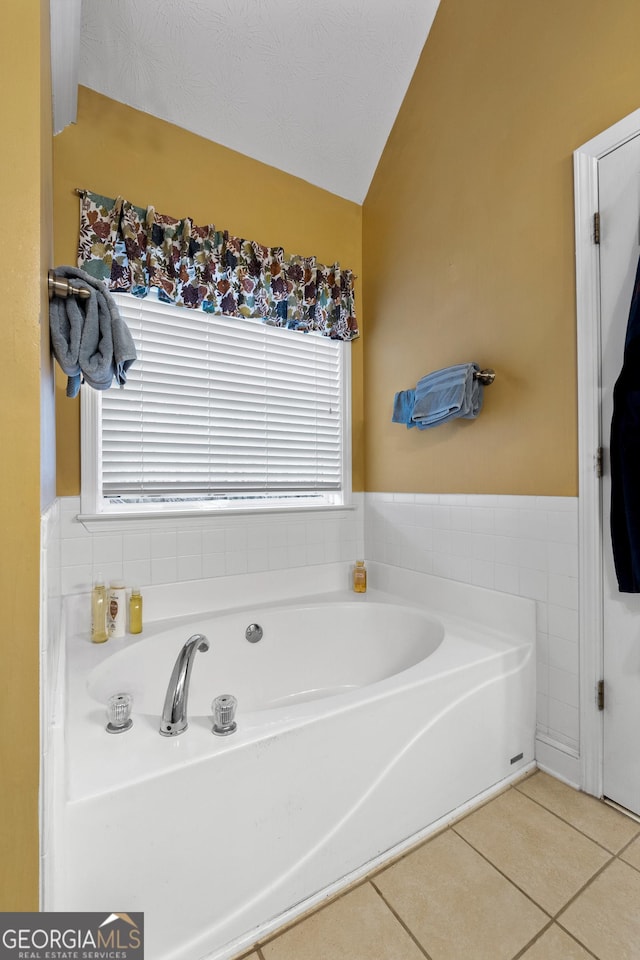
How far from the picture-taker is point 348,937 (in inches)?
42.5

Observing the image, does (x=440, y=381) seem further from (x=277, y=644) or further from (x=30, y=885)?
(x=30, y=885)

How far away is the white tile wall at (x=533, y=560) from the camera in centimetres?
163

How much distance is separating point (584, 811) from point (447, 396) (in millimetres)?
1570

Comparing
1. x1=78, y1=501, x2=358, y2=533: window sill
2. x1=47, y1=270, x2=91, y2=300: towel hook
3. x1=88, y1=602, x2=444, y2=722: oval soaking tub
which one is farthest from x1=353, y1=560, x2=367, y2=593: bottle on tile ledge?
x1=47, y1=270, x2=91, y2=300: towel hook

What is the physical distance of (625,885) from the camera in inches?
Answer: 47.8

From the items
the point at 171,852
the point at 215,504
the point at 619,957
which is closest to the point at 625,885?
the point at 619,957

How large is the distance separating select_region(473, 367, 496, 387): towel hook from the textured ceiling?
1.53 m

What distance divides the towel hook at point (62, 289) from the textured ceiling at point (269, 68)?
1496 mm

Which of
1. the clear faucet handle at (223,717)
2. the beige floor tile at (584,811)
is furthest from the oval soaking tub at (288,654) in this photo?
the clear faucet handle at (223,717)

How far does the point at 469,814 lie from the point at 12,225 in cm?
197

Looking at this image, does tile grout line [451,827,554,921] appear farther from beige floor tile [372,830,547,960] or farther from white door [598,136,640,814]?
white door [598,136,640,814]

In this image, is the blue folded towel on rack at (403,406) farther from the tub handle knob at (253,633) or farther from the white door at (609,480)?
the tub handle knob at (253,633)

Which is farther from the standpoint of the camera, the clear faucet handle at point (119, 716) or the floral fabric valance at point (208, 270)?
the floral fabric valance at point (208, 270)

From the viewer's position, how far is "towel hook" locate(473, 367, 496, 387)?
1903 mm
